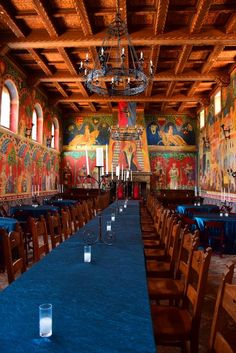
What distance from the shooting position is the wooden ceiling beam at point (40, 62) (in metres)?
12.1

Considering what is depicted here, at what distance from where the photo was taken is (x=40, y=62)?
13.0 m

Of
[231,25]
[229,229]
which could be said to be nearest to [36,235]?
[229,229]

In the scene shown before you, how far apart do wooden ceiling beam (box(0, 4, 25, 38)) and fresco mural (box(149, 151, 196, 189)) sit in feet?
40.5

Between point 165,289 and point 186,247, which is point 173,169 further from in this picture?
point 165,289

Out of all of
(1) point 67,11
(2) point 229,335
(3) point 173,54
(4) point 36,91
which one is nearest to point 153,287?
(2) point 229,335

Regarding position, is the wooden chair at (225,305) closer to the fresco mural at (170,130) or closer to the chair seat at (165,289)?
the chair seat at (165,289)

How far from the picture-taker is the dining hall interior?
1848 millimetres

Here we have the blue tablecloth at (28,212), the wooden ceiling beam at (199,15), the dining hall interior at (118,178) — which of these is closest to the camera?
the dining hall interior at (118,178)

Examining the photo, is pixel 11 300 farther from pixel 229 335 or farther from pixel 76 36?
pixel 76 36

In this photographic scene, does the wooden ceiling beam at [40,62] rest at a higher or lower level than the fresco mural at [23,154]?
higher

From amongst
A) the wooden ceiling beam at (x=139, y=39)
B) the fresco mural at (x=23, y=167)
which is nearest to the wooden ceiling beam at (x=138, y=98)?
the fresco mural at (x=23, y=167)

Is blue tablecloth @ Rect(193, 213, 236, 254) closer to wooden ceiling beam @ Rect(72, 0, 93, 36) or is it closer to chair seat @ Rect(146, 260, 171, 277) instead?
chair seat @ Rect(146, 260, 171, 277)

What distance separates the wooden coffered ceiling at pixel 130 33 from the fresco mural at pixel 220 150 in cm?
117

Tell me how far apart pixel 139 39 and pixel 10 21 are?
3.78 m
